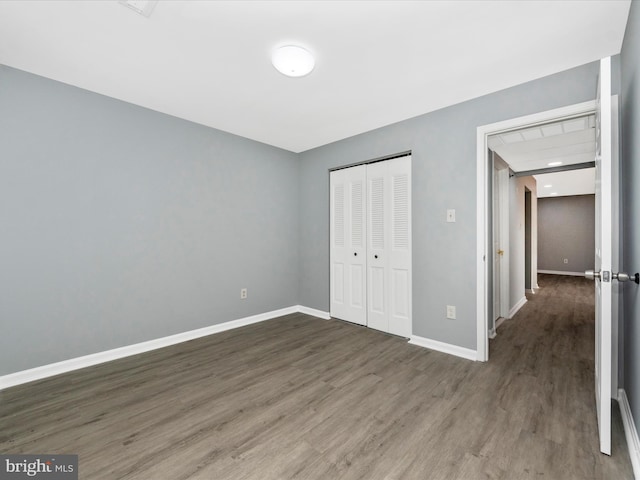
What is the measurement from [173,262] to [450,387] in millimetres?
2964

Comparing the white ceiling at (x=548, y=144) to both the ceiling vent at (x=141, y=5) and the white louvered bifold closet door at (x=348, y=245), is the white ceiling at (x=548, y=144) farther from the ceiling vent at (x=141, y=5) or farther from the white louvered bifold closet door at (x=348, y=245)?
the ceiling vent at (x=141, y=5)

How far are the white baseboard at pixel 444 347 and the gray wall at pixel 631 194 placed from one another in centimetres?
106

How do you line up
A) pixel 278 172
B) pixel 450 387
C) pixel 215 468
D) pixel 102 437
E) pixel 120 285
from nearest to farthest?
pixel 215 468
pixel 102 437
pixel 450 387
pixel 120 285
pixel 278 172

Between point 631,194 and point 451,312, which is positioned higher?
point 631,194

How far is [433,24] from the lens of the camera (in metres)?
1.84

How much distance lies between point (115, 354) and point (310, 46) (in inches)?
127

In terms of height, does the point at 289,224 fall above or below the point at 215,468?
above

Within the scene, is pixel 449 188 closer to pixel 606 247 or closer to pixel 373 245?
pixel 373 245

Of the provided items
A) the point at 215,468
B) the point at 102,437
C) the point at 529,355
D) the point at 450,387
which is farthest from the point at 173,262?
the point at 529,355

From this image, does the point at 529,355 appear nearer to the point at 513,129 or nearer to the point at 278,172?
the point at 513,129

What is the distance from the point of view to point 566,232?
870cm

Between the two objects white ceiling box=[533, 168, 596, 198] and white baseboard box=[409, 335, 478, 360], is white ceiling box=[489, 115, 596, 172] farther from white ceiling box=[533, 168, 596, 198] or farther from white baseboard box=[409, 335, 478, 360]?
white baseboard box=[409, 335, 478, 360]

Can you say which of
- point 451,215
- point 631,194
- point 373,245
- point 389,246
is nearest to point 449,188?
point 451,215

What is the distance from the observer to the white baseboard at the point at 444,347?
2.78 m
